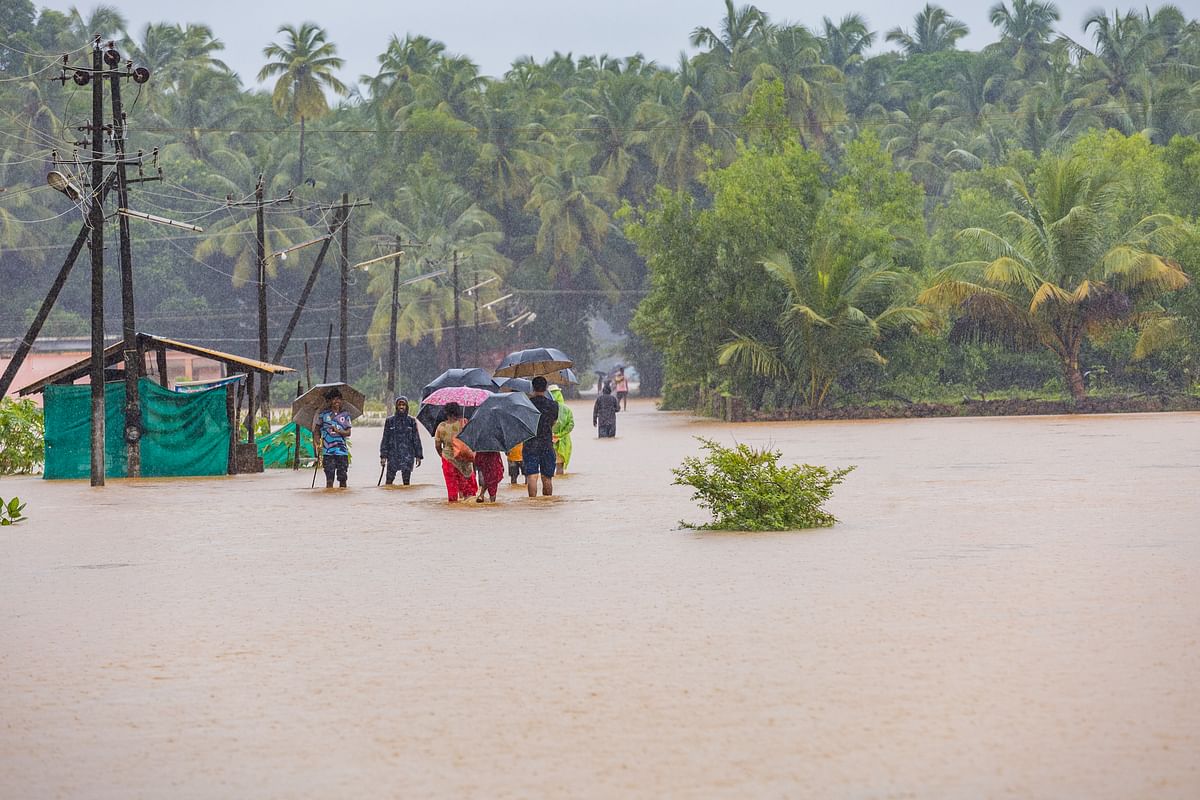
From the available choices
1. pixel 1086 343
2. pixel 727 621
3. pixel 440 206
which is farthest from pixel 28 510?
pixel 440 206

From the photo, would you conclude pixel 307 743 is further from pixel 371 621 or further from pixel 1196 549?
pixel 1196 549

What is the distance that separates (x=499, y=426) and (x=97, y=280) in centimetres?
1082

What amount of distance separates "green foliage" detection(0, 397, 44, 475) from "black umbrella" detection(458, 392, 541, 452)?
14.0 m

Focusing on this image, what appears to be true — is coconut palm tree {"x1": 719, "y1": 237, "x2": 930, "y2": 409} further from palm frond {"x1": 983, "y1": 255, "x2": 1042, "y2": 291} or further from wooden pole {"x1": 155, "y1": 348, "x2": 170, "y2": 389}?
wooden pole {"x1": 155, "y1": 348, "x2": 170, "y2": 389}

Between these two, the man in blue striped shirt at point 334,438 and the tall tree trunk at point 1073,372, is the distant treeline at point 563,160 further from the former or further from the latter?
the man in blue striped shirt at point 334,438

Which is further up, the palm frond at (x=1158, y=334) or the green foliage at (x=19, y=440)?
the palm frond at (x=1158, y=334)

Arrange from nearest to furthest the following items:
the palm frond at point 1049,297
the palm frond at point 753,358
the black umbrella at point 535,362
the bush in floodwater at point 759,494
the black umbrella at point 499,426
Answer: the bush in floodwater at point 759,494, the black umbrella at point 499,426, the black umbrella at point 535,362, the palm frond at point 1049,297, the palm frond at point 753,358

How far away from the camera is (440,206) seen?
3438 inches

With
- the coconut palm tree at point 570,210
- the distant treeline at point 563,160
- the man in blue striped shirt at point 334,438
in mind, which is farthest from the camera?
the coconut palm tree at point 570,210

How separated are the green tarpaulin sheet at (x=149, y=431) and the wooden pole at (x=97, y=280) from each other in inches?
59.4

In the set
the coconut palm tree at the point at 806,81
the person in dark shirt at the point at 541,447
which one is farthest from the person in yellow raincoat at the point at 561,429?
the coconut palm tree at the point at 806,81

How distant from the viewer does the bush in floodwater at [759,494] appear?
55.9 ft

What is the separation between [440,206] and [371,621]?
254ft

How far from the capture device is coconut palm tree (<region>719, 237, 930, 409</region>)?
52.5 metres
